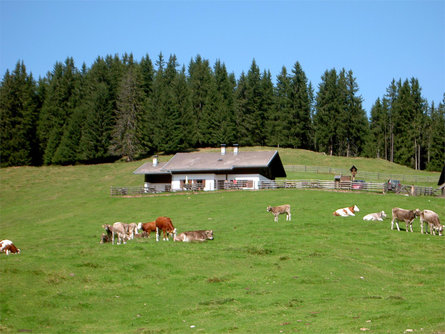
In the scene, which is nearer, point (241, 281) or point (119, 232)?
point (241, 281)

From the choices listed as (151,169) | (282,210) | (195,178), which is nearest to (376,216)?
(282,210)

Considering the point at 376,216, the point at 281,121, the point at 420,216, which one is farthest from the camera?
the point at 281,121

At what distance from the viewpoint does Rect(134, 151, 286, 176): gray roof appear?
199 feet

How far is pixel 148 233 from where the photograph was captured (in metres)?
30.0

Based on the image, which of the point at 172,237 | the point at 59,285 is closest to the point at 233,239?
the point at 172,237

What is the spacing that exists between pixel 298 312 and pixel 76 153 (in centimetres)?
8628

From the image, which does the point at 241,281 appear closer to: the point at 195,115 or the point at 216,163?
the point at 216,163

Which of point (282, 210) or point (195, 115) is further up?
point (195, 115)

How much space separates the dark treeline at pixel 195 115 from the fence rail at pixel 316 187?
35985 millimetres

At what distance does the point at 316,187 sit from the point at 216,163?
1373cm

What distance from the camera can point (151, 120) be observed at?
105312 millimetres

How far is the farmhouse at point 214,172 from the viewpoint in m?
60.3

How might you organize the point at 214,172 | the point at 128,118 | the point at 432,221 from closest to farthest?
1. the point at 432,221
2. the point at 214,172
3. the point at 128,118

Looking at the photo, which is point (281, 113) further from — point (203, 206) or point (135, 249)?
point (135, 249)
